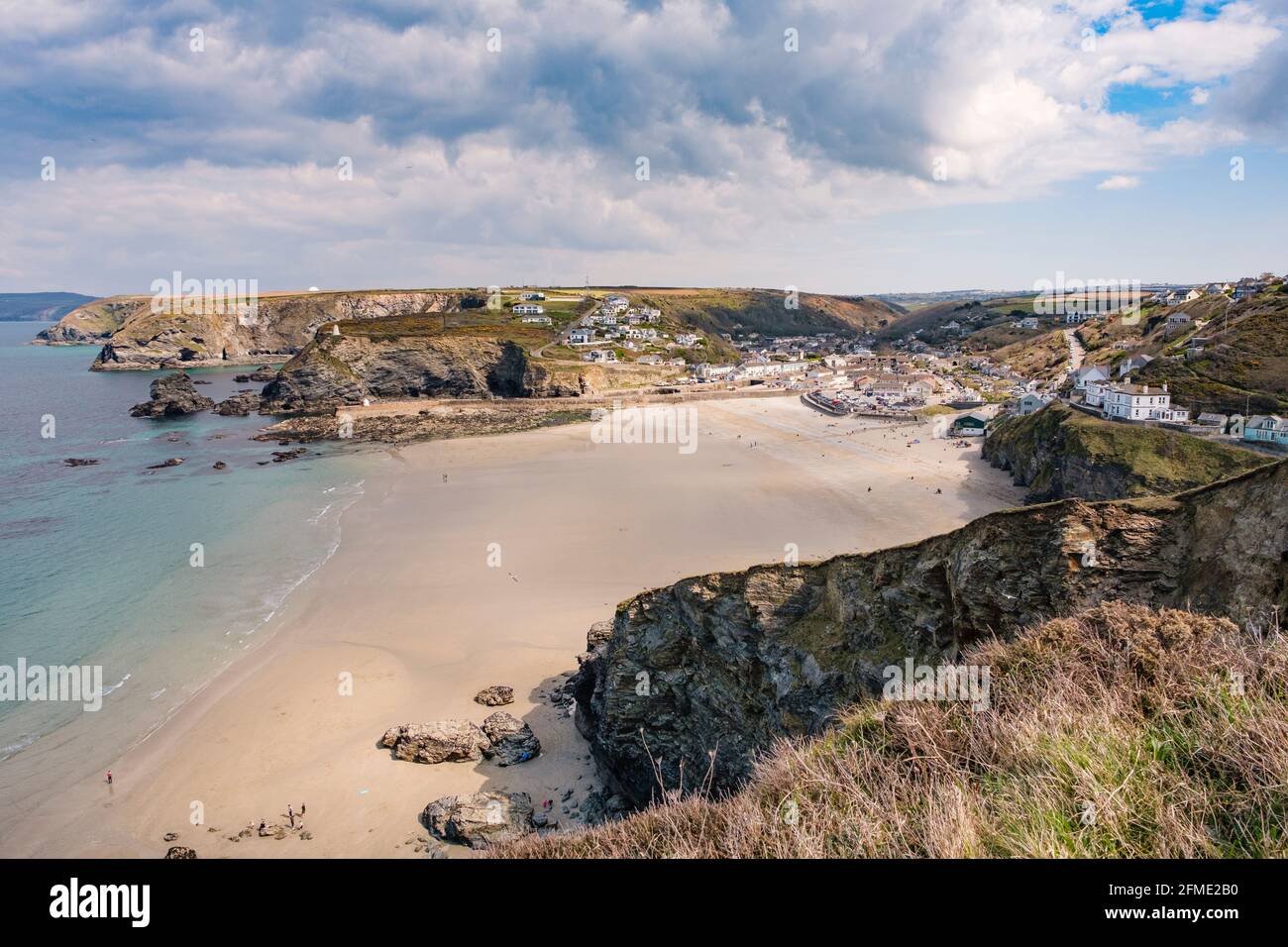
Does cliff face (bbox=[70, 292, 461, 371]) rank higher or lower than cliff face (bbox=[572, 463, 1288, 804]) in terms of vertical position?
higher

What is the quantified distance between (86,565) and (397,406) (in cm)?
5721

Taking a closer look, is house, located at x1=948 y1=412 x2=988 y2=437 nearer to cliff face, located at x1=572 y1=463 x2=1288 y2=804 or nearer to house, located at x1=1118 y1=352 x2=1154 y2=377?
house, located at x1=1118 y1=352 x2=1154 y2=377

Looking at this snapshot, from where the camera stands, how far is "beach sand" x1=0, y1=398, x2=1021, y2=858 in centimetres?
1694

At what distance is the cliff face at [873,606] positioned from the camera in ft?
32.6

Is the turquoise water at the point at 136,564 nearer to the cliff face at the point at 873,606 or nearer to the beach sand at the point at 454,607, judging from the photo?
the beach sand at the point at 454,607

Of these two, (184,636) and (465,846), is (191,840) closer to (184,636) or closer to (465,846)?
(465,846)

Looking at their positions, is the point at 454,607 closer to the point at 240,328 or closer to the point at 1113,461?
the point at 1113,461

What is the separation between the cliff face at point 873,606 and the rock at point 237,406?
8049 centimetres

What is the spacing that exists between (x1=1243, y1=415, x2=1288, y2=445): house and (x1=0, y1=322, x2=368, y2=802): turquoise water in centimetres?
5026

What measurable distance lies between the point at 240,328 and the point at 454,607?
157477 mm

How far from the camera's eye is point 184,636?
25.3 metres

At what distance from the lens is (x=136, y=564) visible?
3209 cm

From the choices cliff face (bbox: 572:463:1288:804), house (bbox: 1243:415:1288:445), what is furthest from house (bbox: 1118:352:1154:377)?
cliff face (bbox: 572:463:1288:804)
